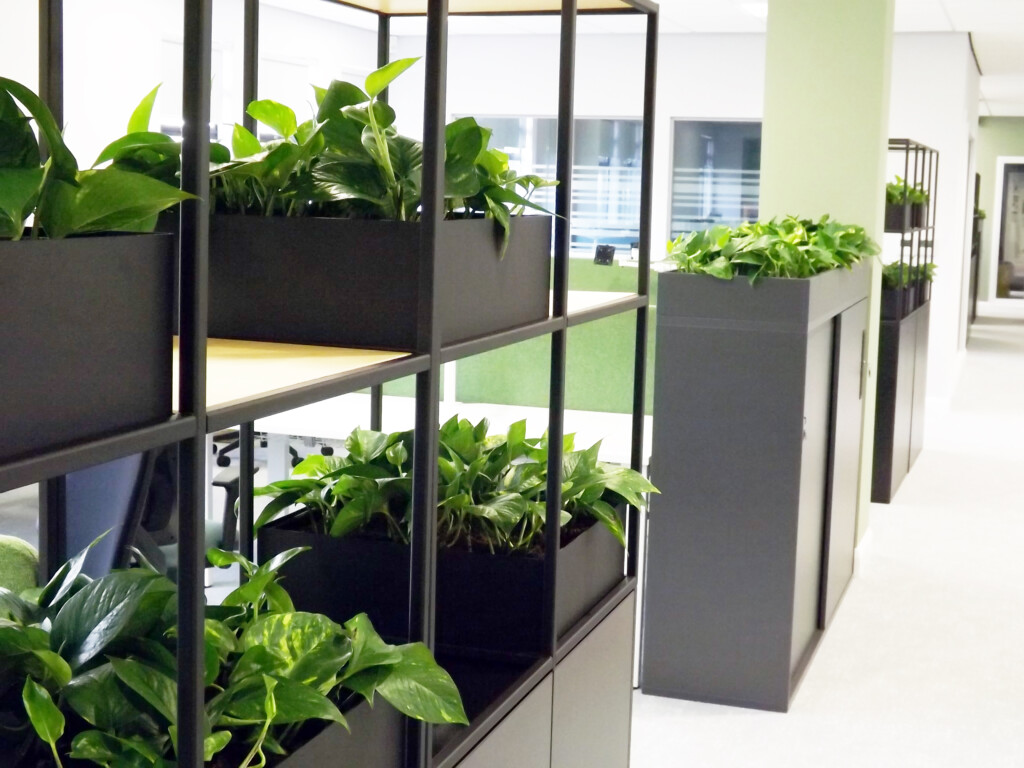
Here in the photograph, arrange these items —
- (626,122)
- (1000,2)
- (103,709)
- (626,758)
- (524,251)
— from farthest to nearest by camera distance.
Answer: (626,122)
(1000,2)
(626,758)
(524,251)
(103,709)

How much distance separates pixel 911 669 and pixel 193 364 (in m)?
2.59

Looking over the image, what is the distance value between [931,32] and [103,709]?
702 centimetres

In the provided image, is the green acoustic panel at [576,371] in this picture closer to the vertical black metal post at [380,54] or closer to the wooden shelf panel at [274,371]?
the vertical black metal post at [380,54]

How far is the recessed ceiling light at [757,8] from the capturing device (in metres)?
6.30

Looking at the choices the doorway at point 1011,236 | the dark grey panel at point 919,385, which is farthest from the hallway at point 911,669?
the doorway at point 1011,236

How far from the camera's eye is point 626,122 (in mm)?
8180

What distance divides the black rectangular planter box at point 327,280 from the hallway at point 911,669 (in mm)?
1618

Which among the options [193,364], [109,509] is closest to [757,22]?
[109,509]

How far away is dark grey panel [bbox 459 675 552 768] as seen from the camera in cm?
121

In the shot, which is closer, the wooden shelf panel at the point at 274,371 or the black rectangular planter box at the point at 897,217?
the wooden shelf panel at the point at 274,371

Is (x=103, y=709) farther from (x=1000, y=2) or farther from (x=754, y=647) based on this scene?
(x=1000, y=2)

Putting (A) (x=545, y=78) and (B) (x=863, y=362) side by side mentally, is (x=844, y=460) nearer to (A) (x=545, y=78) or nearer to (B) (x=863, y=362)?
(B) (x=863, y=362)

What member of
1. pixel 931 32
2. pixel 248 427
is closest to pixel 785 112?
pixel 248 427

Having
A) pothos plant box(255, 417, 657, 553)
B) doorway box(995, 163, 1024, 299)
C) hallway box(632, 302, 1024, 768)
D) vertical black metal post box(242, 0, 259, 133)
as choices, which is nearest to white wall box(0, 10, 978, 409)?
hallway box(632, 302, 1024, 768)
